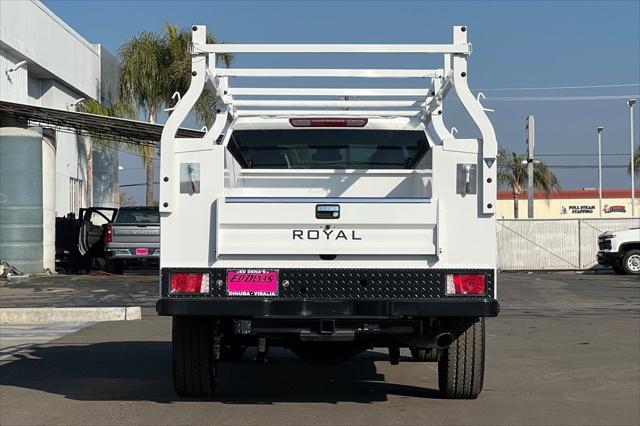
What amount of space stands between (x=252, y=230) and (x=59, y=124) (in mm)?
18884

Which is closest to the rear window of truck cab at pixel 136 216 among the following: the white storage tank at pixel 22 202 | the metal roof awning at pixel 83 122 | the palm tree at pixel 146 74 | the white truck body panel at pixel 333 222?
the metal roof awning at pixel 83 122

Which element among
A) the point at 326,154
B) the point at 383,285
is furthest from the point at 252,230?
the point at 326,154

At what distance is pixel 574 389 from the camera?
8352 millimetres

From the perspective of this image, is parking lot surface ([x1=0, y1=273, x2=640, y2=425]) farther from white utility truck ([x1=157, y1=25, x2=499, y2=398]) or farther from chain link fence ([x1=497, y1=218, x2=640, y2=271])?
chain link fence ([x1=497, y1=218, x2=640, y2=271])

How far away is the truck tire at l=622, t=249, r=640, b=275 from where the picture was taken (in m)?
28.8

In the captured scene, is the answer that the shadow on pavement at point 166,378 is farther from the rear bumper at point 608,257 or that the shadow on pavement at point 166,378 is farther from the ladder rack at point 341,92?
the rear bumper at point 608,257

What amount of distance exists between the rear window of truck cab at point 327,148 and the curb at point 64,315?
6489 millimetres

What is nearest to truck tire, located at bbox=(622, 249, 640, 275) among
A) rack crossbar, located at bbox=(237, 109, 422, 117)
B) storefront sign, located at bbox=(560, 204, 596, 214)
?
rack crossbar, located at bbox=(237, 109, 422, 117)

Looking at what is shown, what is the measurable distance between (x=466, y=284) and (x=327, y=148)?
9.25ft

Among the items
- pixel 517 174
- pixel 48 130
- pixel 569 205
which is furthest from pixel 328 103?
pixel 569 205

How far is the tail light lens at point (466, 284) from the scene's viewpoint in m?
6.50

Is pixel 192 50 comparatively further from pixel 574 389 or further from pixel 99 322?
pixel 99 322

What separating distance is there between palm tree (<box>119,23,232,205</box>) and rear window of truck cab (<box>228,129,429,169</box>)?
1084 inches

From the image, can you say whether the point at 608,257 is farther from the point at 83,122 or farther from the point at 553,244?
the point at 83,122
